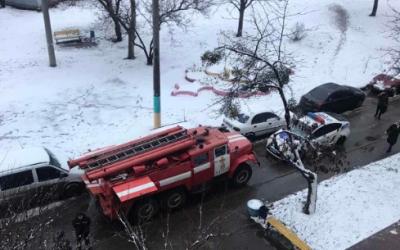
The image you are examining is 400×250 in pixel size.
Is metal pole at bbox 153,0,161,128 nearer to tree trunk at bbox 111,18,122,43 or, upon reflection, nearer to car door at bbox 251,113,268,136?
car door at bbox 251,113,268,136

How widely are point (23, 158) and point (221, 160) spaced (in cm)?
645

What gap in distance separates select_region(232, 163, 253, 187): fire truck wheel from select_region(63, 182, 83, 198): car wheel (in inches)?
210

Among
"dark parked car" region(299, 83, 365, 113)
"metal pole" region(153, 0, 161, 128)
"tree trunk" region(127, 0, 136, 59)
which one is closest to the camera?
"metal pole" region(153, 0, 161, 128)

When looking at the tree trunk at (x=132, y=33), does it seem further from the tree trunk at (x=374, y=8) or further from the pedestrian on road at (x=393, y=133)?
the tree trunk at (x=374, y=8)

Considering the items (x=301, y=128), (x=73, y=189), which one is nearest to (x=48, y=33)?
(x=73, y=189)

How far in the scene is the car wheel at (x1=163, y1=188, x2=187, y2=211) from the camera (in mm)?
13711

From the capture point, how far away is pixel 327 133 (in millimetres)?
17969

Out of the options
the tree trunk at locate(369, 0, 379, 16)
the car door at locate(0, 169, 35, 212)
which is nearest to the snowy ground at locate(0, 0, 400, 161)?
the tree trunk at locate(369, 0, 379, 16)

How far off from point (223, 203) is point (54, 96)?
11.0m

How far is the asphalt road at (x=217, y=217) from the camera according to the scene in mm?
12828

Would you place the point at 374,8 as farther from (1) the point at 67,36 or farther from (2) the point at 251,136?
(1) the point at 67,36

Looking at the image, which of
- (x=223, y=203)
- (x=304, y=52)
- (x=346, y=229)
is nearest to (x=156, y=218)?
(x=223, y=203)

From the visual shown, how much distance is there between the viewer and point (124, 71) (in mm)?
24094

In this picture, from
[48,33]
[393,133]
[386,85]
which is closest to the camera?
[393,133]
